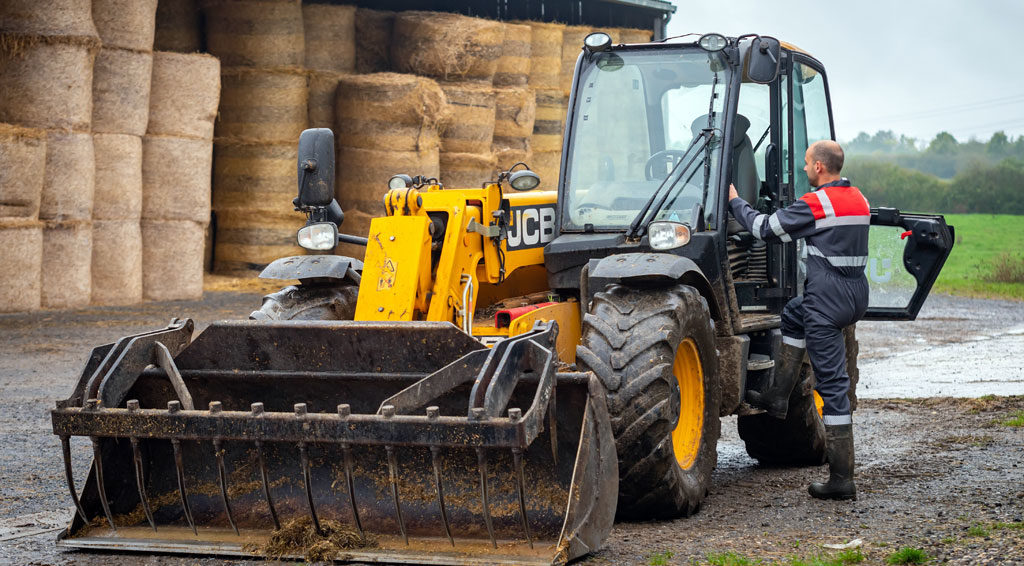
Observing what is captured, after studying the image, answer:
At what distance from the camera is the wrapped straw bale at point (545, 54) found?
17.4m

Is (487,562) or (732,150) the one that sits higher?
(732,150)

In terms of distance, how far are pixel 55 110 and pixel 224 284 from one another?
3.35 m

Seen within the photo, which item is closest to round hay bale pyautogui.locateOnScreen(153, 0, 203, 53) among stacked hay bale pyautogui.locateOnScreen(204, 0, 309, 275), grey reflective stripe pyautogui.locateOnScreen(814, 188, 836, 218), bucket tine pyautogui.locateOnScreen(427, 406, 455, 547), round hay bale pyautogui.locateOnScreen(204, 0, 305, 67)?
stacked hay bale pyautogui.locateOnScreen(204, 0, 309, 275)

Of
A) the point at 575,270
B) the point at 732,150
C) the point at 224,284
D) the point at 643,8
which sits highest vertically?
the point at 643,8

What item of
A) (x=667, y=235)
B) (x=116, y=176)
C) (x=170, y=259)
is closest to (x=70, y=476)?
(x=667, y=235)

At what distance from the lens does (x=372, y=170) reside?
15.3m

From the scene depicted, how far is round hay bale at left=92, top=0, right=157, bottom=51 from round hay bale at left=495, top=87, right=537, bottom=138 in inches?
179

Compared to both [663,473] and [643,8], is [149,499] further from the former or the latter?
[643,8]

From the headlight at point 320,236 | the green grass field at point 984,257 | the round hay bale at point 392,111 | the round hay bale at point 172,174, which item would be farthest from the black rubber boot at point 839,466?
the green grass field at point 984,257

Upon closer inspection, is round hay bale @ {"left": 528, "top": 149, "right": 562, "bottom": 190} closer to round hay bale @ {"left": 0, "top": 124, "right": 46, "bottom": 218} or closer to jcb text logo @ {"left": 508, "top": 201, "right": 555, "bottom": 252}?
round hay bale @ {"left": 0, "top": 124, "right": 46, "bottom": 218}

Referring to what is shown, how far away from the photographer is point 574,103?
6.86 m

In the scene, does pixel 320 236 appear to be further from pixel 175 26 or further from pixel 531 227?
pixel 175 26

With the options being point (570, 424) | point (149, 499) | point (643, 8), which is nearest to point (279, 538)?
point (149, 499)

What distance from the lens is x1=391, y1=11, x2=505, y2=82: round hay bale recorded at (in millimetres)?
15398
